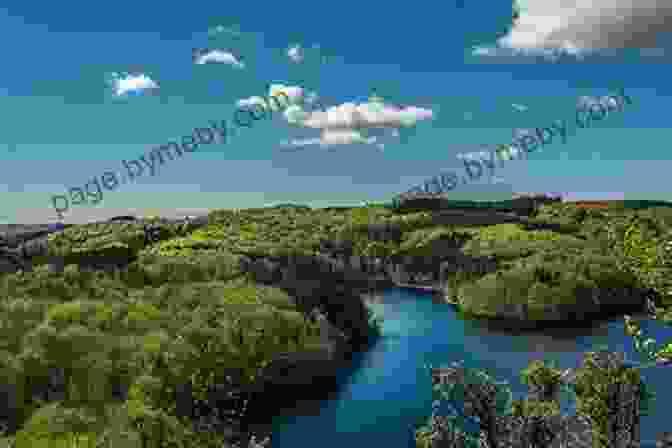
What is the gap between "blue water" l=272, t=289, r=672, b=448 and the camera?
47250 mm

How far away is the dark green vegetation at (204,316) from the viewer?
→ 3572cm

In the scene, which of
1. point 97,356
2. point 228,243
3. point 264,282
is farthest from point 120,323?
point 228,243

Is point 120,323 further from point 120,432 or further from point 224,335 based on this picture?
point 120,432

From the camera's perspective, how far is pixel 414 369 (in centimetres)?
6531

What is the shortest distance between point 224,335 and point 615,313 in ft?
213

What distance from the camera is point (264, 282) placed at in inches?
3265

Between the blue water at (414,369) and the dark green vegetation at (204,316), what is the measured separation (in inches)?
147

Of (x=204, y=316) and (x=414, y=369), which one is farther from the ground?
(x=204, y=316)

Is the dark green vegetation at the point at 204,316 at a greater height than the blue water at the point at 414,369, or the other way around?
the dark green vegetation at the point at 204,316

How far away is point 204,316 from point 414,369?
2028 cm

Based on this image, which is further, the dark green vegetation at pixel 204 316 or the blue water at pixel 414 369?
the blue water at pixel 414 369

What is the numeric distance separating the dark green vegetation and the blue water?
374 centimetres

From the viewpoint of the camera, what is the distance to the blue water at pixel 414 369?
155 feet

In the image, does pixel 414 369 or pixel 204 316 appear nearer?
pixel 204 316
